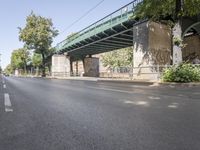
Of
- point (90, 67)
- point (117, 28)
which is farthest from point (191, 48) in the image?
point (90, 67)

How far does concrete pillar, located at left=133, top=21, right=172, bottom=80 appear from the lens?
86.0 feet

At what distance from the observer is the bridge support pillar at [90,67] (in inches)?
2710

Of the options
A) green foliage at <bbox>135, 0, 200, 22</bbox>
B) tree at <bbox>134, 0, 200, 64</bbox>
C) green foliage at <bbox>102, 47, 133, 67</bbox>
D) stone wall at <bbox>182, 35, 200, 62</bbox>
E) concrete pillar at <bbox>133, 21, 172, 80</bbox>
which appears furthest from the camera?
green foliage at <bbox>102, 47, 133, 67</bbox>

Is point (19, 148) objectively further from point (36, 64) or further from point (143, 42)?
point (36, 64)

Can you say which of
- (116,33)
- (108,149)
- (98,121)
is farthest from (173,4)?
(108,149)

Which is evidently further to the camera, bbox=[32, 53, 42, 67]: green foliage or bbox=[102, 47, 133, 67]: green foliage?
bbox=[32, 53, 42, 67]: green foliage

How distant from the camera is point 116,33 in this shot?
3488 cm

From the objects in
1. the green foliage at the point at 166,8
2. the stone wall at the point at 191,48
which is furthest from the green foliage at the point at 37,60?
the green foliage at the point at 166,8

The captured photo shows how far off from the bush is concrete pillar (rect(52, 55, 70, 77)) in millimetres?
44883

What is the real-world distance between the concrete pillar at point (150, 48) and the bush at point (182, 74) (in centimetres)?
579

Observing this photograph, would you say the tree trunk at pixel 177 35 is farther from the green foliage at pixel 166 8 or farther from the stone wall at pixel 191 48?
the stone wall at pixel 191 48

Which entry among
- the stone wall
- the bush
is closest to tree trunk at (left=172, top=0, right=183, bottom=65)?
the bush

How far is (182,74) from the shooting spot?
1823 centimetres

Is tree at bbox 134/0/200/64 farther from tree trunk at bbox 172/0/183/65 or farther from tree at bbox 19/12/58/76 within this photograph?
tree at bbox 19/12/58/76
